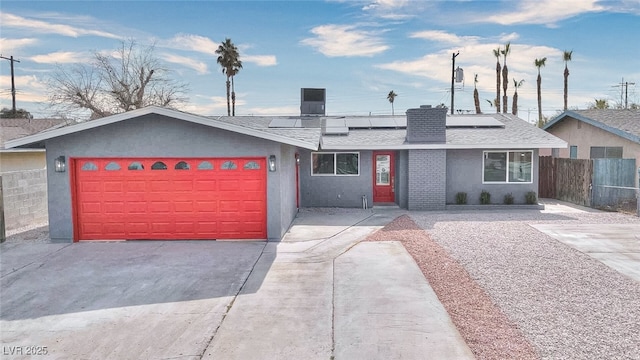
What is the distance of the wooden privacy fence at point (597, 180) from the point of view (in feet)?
49.6

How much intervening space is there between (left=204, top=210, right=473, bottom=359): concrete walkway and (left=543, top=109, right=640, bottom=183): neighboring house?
42.1ft

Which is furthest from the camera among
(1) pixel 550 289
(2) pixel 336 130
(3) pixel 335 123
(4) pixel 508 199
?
(3) pixel 335 123

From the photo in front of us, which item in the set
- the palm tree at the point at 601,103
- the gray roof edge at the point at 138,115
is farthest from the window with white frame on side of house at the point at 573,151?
the palm tree at the point at 601,103

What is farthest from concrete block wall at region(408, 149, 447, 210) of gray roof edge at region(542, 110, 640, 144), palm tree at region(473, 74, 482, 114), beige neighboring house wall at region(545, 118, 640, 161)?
palm tree at region(473, 74, 482, 114)

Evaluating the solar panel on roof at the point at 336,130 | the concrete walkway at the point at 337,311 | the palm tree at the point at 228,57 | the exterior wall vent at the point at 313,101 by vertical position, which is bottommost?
the concrete walkway at the point at 337,311

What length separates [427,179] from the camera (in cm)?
1484

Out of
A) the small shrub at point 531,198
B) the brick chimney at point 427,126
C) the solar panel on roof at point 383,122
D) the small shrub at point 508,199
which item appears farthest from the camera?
the solar panel on roof at point 383,122

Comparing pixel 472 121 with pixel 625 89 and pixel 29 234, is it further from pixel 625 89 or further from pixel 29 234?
pixel 625 89

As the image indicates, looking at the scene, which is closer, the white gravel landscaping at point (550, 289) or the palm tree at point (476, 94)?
the white gravel landscaping at point (550, 289)

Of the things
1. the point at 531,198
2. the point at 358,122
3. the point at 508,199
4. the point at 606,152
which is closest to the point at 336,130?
the point at 358,122

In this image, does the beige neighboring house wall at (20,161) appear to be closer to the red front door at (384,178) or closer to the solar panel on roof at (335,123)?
the solar panel on roof at (335,123)

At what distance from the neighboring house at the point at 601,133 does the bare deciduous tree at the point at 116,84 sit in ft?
79.6

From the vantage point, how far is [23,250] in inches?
385

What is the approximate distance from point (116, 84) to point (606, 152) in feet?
94.1
